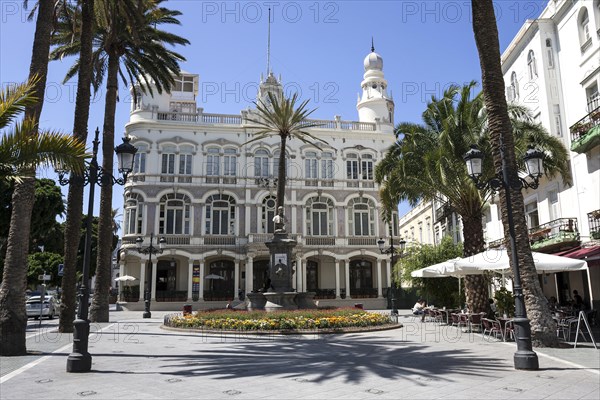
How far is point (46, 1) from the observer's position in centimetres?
1392

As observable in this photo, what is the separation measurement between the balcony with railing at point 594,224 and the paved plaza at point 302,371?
724 cm

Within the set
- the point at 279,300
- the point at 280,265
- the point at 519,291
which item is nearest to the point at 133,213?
the point at 280,265

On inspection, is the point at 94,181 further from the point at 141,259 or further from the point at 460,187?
the point at 141,259

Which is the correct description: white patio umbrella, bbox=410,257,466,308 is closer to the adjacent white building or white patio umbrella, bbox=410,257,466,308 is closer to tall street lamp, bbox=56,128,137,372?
the adjacent white building

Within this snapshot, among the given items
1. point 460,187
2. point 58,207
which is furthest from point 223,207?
point 460,187

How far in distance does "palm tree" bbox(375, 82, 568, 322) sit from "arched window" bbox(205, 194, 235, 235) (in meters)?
20.8

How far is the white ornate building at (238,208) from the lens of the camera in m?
39.2

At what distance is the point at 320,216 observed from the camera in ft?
136

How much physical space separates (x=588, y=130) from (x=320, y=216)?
962 inches

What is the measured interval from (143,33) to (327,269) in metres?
24.8

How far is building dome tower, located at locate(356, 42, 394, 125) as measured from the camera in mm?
46000

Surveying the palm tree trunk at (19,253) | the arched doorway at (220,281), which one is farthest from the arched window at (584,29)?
the arched doorway at (220,281)

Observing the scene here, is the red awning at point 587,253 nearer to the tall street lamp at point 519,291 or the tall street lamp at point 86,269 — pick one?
the tall street lamp at point 519,291

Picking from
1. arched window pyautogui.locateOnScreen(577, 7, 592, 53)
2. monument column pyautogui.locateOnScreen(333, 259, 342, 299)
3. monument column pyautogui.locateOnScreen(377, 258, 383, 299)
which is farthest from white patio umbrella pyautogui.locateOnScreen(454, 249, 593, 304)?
monument column pyautogui.locateOnScreen(377, 258, 383, 299)
